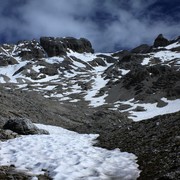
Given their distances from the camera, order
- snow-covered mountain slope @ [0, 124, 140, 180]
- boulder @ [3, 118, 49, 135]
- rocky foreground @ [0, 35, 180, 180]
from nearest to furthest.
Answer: snow-covered mountain slope @ [0, 124, 140, 180], rocky foreground @ [0, 35, 180, 180], boulder @ [3, 118, 49, 135]

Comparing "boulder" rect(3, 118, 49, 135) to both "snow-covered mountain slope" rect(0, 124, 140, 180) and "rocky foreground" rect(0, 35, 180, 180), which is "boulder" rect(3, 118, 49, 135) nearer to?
"rocky foreground" rect(0, 35, 180, 180)

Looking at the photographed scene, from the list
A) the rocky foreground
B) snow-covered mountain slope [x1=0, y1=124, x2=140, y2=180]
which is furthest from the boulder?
snow-covered mountain slope [x1=0, y1=124, x2=140, y2=180]

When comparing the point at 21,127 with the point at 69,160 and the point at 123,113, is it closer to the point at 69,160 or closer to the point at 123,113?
the point at 69,160

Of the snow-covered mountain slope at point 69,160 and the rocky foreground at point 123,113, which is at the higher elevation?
the rocky foreground at point 123,113

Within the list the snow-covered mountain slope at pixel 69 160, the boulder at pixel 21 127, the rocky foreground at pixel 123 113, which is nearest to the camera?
the snow-covered mountain slope at pixel 69 160

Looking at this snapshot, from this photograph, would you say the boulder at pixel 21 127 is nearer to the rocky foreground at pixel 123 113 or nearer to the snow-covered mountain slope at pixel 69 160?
the rocky foreground at pixel 123 113

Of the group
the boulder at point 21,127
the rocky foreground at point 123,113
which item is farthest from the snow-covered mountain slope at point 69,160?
the boulder at point 21,127

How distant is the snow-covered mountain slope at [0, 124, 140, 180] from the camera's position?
601 inches

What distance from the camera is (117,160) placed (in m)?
18.2

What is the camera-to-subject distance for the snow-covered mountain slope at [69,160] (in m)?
15.3

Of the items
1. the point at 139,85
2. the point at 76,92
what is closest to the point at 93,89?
the point at 76,92

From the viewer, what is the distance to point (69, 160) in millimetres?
17734

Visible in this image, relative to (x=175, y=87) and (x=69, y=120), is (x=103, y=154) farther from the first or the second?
(x=175, y=87)

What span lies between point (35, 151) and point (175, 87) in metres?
124
